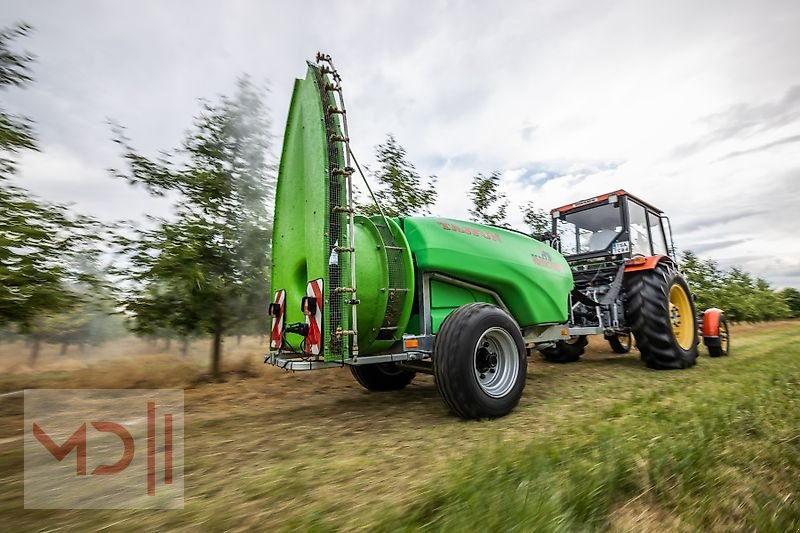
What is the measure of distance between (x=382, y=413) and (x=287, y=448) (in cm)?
Answer: 123

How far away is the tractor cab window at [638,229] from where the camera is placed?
699cm

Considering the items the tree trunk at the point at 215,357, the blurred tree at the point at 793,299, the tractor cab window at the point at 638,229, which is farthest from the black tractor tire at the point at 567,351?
the blurred tree at the point at 793,299

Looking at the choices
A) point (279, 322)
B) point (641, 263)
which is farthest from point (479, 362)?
point (641, 263)

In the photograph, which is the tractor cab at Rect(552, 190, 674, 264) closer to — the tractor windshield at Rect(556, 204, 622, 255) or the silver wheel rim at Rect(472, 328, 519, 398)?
the tractor windshield at Rect(556, 204, 622, 255)

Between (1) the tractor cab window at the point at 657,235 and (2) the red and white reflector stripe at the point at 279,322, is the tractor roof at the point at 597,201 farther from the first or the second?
(2) the red and white reflector stripe at the point at 279,322

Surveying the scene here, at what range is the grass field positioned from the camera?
1.62 metres

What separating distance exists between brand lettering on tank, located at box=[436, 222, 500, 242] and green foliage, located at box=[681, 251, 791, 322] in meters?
12.4

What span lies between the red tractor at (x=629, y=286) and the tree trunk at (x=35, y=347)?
5.81m

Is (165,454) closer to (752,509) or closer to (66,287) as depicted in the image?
(66,287)

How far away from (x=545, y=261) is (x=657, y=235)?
4220mm

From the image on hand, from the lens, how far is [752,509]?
163cm

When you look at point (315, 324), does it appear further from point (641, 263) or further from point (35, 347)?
point (641, 263)

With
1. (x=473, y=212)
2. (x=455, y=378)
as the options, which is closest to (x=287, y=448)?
(x=455, y=378)

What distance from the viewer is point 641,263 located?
633cm
